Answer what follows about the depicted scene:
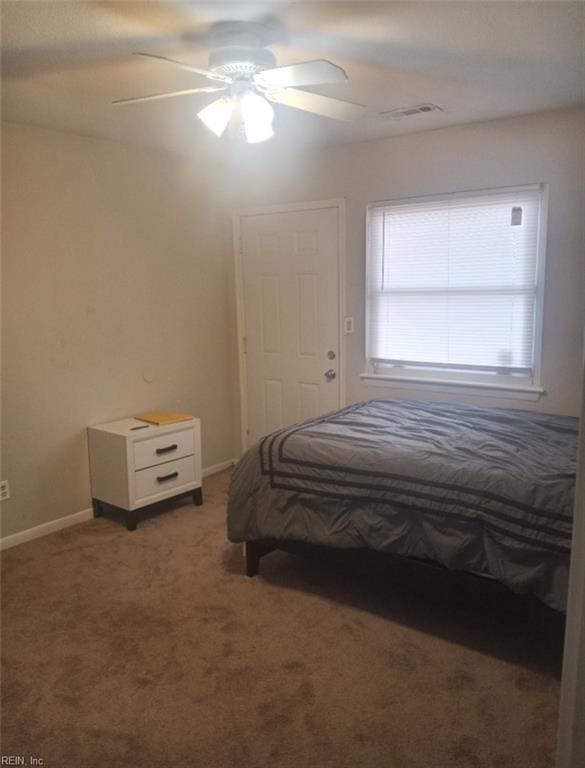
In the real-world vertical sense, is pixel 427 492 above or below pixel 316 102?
below

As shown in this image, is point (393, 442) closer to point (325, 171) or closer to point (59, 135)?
point (325, 171)

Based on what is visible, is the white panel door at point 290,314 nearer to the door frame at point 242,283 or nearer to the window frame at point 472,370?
the door frame at point 242,283

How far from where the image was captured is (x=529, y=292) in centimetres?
344

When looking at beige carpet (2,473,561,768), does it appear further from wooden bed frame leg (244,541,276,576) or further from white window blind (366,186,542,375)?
white window blind (366,186,542,375)

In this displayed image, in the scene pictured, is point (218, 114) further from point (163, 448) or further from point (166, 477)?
point (166, 477)

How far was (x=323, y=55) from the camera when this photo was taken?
8.02 ft

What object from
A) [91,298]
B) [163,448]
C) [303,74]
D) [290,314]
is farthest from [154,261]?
[303,74]

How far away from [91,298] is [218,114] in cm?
168

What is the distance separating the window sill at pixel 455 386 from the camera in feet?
11.6

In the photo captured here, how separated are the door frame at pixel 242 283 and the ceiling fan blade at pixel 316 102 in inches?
56.7

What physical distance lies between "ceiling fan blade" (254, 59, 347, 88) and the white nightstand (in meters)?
2.19

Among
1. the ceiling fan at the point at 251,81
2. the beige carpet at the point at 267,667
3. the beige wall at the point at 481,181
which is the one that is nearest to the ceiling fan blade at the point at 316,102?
the ceiling fan at the point at 251,81

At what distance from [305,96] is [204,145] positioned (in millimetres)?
1613

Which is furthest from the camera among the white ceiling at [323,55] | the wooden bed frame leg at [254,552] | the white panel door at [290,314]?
the white panel door at [290,314]
